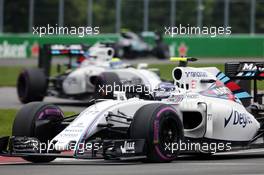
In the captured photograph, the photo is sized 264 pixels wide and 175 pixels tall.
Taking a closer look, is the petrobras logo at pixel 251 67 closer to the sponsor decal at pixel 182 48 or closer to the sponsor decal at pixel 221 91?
the sponsor decal at pixel 221 91

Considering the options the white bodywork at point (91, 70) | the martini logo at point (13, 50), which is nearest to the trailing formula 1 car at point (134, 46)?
the martini logo at point (13, 50)

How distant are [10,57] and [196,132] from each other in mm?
38336

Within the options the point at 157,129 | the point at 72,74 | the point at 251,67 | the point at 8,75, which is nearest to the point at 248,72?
the point at 251,67

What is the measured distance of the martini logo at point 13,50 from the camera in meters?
51.3

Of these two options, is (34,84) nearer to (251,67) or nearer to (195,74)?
(251,67)

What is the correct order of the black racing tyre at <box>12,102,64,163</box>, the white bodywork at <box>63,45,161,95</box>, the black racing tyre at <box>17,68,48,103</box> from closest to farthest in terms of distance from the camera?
1. the black racing tyre at <box>12,102,64,163</box>
2. the white bodywork at <box>63,45,161,95</box>
3. the black racing tyre at <box>17,68,48,103</box>

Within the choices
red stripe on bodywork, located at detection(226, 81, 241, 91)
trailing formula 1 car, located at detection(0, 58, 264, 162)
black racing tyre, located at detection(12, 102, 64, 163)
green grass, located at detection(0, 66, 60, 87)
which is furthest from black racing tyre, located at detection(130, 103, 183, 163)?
green grass, located at detection(0, 66, 60, 87)

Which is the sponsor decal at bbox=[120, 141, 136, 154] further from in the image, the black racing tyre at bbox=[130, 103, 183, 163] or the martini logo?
the martini logo

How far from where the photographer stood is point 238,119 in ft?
48.2

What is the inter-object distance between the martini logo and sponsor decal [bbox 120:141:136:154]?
38557 millimetres

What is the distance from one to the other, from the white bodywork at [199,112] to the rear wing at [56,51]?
38.8 feet

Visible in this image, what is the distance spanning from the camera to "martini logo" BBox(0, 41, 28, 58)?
168 ft

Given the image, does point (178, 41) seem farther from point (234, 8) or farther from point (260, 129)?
point (260, 129)

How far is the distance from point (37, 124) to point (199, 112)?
2416 millimetres
